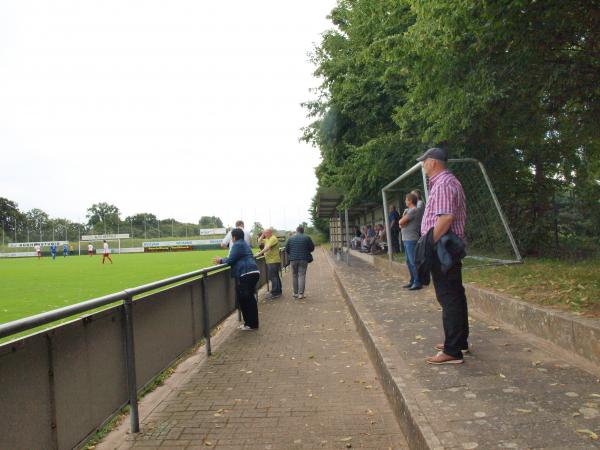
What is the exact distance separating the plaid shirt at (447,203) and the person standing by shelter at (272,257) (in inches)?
307

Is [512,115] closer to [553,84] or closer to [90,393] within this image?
[553,84]

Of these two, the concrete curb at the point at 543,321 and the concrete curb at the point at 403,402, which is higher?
the concrete curb at the point at 543,321

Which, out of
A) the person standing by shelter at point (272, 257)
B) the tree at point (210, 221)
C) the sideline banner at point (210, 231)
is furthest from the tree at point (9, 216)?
the person standing by shelter at point (272, 257)

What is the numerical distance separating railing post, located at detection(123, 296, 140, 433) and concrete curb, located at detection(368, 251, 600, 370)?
12.3ft

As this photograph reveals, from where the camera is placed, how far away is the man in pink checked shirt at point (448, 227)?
4172 mm

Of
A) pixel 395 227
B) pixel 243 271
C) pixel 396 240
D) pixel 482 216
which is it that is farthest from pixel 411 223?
pixel 396 240

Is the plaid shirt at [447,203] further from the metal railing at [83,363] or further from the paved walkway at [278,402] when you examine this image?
the metal railing at [83,363]

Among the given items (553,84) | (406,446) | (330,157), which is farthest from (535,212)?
(406,446)

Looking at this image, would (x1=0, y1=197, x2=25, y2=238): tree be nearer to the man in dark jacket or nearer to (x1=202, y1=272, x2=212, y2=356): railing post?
the man in dark jacket

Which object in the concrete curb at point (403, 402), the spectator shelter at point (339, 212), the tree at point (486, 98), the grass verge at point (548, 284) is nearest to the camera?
the concrete curb at point (403, 402)

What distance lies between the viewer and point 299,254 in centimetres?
1176

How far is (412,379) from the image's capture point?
4125 millimetres

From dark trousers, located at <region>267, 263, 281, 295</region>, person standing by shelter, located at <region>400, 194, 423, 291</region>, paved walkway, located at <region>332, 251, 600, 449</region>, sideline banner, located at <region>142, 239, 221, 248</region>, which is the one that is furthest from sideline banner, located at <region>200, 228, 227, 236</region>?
paved walkway, located at <region>332, 251, 600, 449</region>

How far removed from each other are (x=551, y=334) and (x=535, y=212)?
9.75 metres
